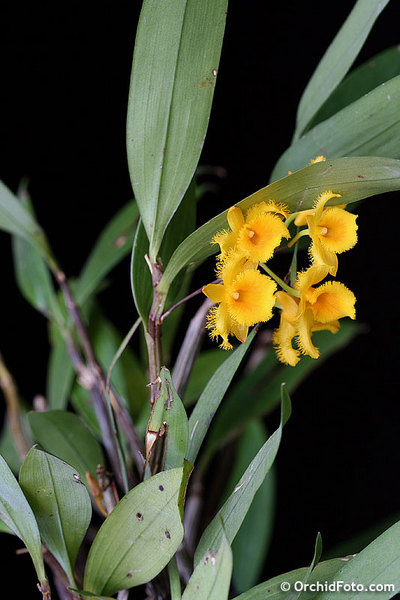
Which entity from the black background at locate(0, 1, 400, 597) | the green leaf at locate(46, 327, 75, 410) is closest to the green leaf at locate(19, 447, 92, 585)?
the green leaf at locate(46, 327, 75, 410)

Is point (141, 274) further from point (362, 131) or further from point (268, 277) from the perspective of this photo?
point (362, 131)

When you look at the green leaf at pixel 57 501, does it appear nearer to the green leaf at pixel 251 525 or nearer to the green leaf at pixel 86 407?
the green leaf at pixel 86 407

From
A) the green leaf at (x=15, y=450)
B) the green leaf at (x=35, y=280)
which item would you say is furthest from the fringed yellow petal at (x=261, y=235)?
the green leaf at (x=15, y=450)

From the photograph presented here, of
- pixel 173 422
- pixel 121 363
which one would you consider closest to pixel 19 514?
pixel 173 422

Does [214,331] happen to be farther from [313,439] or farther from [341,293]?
[313,439]

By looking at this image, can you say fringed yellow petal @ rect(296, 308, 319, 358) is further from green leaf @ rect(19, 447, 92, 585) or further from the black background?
the black background

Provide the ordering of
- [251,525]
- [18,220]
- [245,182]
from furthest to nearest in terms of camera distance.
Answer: [245,182]
[251,525]
[18,220]
